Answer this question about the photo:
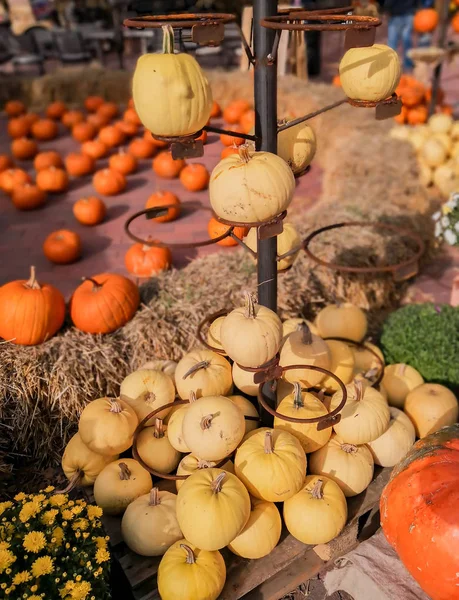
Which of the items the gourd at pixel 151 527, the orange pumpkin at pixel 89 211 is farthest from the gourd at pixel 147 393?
the orange pumpkin at pixel 89 211

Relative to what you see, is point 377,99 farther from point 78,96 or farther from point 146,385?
point 78,96

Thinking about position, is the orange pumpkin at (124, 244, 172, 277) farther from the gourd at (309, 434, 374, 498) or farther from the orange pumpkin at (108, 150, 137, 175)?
the orange pumpkin at (108, 150, 137, 175)

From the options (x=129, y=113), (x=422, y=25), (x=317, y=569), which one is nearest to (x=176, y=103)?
(x=317, y=569)

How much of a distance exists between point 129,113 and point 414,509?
6058 mm

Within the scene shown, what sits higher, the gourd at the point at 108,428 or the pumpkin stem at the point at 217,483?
the pumpkin stem at the point at 217,483

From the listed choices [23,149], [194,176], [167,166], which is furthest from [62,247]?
[23,149]

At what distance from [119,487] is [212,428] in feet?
1.86

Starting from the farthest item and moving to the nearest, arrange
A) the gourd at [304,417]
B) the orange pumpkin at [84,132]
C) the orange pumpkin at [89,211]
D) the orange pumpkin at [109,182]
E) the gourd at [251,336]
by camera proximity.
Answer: the orange pumpkin at [84,132]
the orange pumpkin at [109,182]
the orange pumpkin at [89,211]
the gourd at [304,417]
the gourd at [251,336]

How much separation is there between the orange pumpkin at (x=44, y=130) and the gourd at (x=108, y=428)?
17.8 ft

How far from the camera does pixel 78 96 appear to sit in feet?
26.6

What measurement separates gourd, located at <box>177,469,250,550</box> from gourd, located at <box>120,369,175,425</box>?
593 mm

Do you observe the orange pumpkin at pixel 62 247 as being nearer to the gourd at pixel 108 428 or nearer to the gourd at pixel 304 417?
the gourd at pixel 108 428

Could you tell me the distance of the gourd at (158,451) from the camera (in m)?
2.40

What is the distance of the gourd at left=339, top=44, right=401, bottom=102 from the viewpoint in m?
1.87
